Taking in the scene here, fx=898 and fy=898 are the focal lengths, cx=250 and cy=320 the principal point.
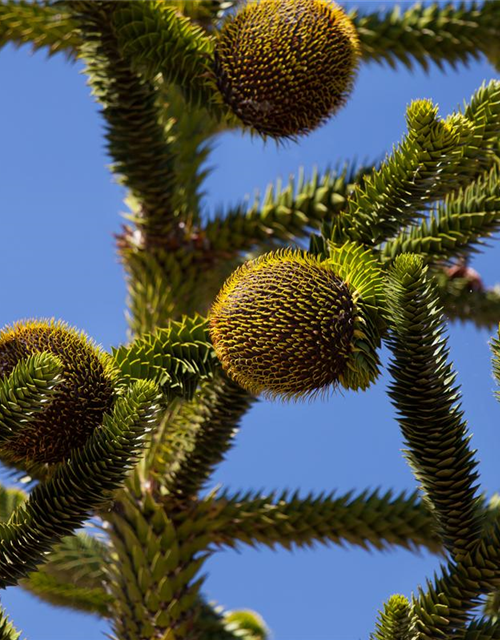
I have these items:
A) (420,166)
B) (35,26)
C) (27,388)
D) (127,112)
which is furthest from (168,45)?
(27,388)

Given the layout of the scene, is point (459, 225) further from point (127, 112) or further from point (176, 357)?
point (127, 112)

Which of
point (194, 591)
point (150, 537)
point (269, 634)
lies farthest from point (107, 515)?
point (269, 634)

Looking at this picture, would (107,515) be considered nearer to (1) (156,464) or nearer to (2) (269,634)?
(1) (156,464)

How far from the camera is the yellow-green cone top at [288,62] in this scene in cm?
336

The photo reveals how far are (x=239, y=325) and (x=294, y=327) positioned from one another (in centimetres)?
18

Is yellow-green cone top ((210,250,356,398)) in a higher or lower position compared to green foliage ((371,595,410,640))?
higher

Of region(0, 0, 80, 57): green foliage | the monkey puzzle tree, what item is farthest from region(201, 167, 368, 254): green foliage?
region(0, 0, 80, 57): green foliage

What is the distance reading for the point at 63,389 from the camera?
2.66m

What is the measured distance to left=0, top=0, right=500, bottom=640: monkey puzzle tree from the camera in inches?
107

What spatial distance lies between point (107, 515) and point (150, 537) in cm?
25

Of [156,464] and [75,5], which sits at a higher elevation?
[75,5]

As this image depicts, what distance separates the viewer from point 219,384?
3.93 meters

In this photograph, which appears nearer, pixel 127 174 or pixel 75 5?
pixel 75 5

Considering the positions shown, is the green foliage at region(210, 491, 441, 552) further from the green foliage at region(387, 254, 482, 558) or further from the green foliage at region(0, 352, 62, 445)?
the green foliage at region(0, 352, 62, 445)
